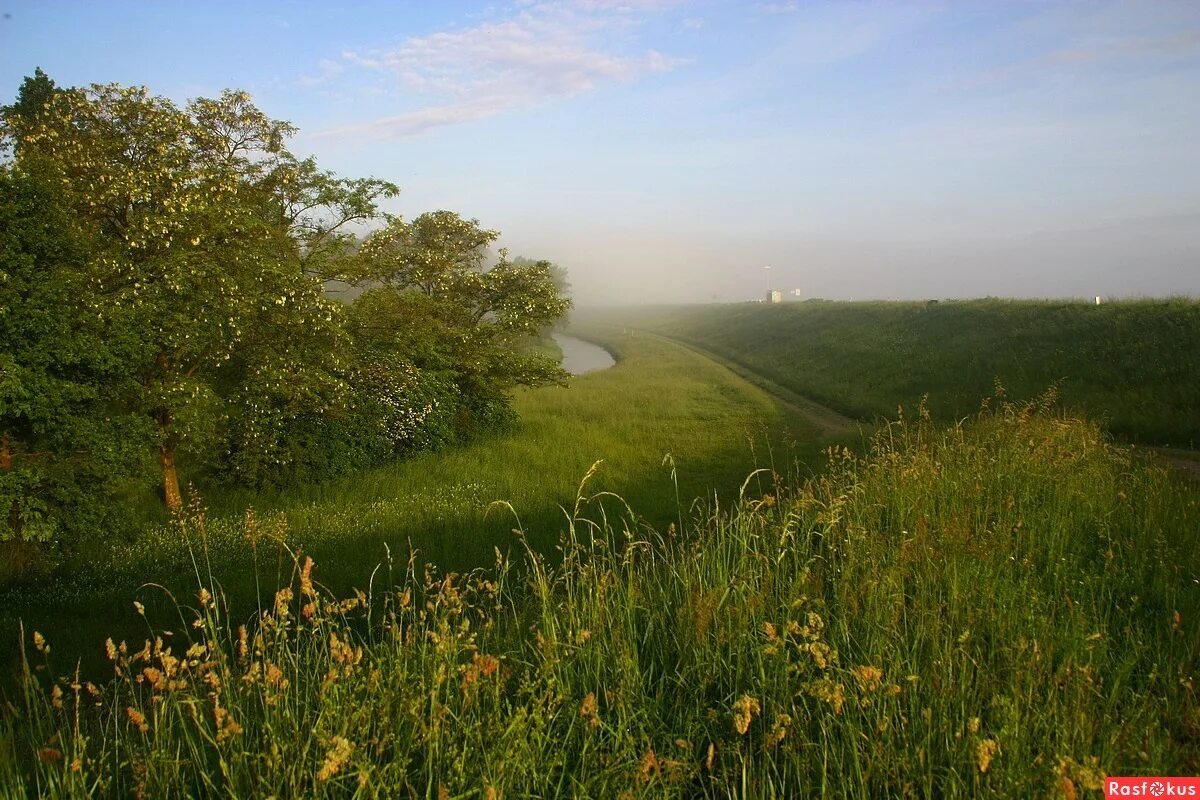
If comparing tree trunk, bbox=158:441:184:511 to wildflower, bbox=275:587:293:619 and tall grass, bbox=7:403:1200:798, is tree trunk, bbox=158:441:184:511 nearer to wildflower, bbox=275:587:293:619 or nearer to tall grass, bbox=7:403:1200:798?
tall grass, bbox=7:403:1200:798

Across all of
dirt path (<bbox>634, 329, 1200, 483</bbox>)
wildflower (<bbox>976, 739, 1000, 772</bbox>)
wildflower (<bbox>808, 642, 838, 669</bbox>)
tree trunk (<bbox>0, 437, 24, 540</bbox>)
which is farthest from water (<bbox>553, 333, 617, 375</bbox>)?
wildflower (<bbox>976, 739, 1000, 772</bbox>)

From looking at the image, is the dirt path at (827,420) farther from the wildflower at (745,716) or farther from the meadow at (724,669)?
the wildflower at (745,716)

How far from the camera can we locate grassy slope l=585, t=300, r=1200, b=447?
17672mm

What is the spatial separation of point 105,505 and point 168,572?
1.32 metres

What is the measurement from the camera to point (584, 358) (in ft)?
213

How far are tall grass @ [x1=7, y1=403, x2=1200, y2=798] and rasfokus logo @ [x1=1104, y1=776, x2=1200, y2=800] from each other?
0.23 ft

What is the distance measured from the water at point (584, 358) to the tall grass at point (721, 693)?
1566 inches

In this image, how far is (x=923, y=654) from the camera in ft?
13.1

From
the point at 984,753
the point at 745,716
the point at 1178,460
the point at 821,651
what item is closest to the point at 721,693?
the point at 821,651

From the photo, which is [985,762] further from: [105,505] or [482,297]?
[482,297]

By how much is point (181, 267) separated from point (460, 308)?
10379 mm

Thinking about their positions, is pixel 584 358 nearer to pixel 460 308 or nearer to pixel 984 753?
pixel 460 308

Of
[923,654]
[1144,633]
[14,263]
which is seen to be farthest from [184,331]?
[1144,633]

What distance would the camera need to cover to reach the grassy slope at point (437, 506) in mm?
8703
